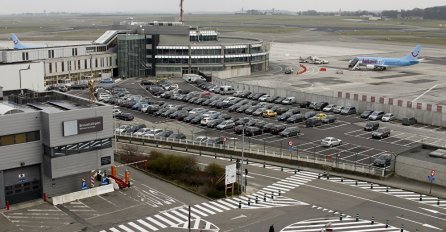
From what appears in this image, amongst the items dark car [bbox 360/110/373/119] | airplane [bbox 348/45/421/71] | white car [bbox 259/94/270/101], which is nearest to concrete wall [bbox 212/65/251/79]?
white car [bbox 259/94/270/101]

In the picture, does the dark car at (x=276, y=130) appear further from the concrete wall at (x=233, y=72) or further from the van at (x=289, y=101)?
the concrete wall at (x=233, y=72)

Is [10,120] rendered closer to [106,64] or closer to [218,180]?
[218,180]

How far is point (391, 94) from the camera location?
87.4m

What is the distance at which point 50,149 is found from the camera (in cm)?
3791

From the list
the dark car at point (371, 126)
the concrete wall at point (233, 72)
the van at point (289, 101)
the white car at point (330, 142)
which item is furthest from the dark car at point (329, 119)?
the concrete wall at point (233, 72)

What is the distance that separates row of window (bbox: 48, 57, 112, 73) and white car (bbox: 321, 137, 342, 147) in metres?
59.4

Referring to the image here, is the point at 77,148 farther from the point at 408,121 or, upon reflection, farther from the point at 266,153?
the point at 408,121

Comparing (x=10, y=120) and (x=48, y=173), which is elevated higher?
(x=10, y=120)

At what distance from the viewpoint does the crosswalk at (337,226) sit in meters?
33.1

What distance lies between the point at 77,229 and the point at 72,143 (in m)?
7.93

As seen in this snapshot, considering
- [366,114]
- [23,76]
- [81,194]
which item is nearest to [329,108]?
[366,114]

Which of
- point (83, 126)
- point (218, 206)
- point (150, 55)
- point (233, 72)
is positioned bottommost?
point (218, 206)

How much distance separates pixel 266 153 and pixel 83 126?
18.7 meters

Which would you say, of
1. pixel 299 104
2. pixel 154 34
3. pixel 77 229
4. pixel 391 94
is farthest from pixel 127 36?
pixel 77 229
